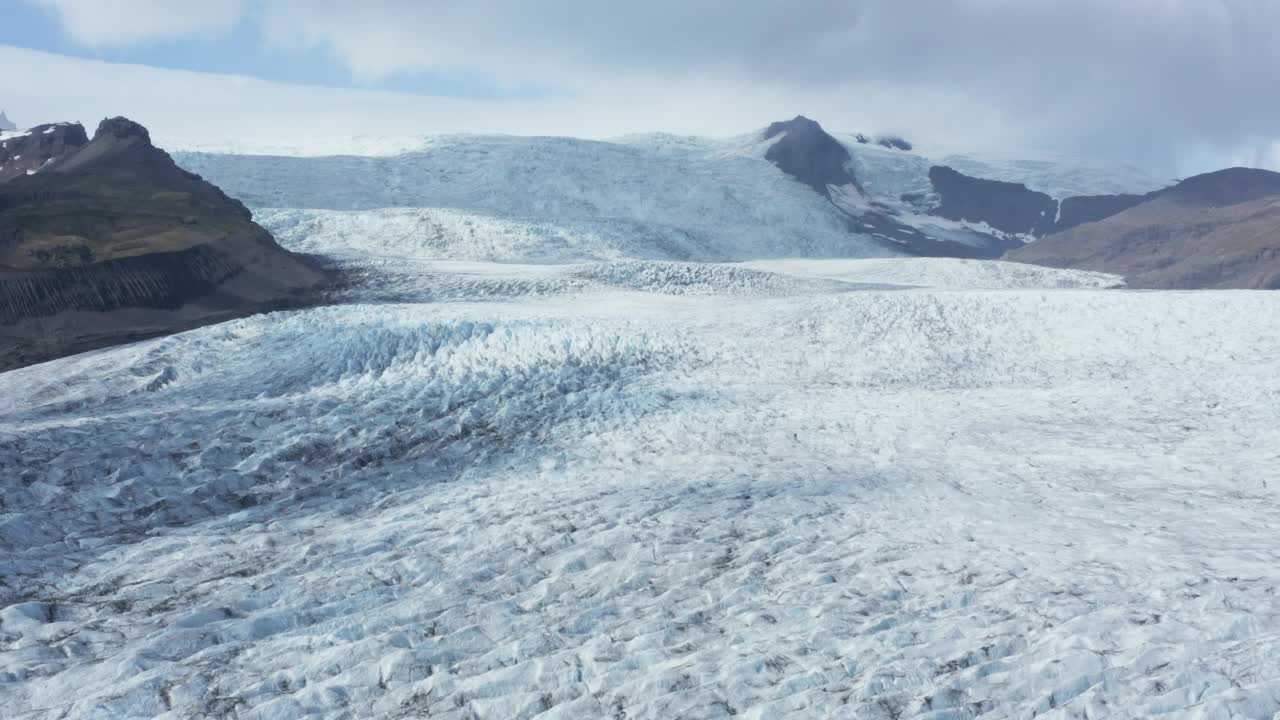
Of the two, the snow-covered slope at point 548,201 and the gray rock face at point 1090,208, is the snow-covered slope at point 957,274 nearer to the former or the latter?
the snow-covered slope at point 548,201

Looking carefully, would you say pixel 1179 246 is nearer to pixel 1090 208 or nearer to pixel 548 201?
pixel 1090 208

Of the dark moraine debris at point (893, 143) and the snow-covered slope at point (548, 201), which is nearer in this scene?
the snow-covered slope at point (548, 201)

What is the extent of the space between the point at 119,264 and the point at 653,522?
887 inches

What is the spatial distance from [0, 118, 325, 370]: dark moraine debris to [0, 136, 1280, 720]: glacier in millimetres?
3582

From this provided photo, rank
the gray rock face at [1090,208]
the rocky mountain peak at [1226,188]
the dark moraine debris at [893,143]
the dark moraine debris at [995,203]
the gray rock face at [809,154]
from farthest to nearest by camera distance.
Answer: the dark moraine debris at [893,143] → the gray rock face at [1090,208] → the rocky mountain peak at [1226,188] → the dark moraine debris at [995,203] → the gray rock face at [809,154]

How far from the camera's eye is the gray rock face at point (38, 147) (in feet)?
138

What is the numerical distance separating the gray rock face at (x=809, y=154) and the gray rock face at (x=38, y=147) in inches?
2687

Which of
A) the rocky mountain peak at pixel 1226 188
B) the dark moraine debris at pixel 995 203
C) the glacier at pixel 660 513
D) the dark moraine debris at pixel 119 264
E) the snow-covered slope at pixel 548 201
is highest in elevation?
the rocky mountain peak at pixel 1226 188

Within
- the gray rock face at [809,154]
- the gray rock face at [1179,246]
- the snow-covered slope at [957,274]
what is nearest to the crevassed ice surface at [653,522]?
the snow-covered slope at [957,274]

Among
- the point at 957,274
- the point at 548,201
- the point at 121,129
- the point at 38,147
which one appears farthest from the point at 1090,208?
the point at 38,147

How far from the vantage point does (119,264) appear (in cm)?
2473

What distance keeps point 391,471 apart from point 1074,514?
893 centimetres

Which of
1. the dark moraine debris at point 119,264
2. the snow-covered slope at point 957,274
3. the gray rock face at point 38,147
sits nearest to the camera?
the dark moraine debris at point 119,264

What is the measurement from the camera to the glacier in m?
6.27
